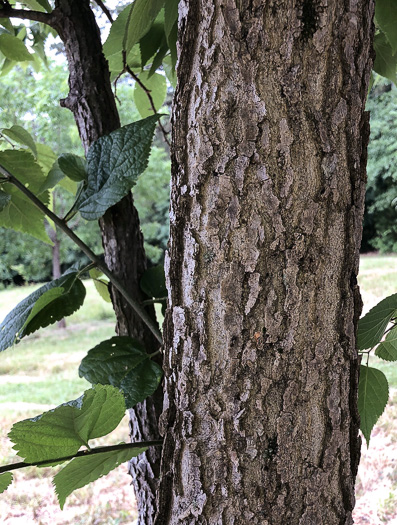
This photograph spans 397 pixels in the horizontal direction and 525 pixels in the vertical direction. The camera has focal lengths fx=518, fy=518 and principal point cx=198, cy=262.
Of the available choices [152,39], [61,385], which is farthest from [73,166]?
[61,385]

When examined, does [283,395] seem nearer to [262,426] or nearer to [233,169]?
[262,426]

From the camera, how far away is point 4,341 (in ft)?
1.54

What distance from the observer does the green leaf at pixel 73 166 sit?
0.50m

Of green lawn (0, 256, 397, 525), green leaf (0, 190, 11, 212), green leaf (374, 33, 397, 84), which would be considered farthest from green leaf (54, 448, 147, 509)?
green lawn (0, 256, 397, 525)

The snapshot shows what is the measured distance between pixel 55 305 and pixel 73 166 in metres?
0.14

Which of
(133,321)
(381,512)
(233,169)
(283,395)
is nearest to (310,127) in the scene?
(233,169)

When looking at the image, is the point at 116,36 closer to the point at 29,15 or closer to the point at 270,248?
the point at 29,15

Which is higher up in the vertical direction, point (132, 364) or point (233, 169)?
point (233, 169)

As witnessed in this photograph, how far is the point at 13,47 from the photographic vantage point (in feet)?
2.15

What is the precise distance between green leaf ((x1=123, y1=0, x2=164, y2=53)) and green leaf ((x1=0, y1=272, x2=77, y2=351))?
229mm

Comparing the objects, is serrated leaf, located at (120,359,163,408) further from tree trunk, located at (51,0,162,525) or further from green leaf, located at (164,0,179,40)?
green leaf, located at (164,0,179,40)

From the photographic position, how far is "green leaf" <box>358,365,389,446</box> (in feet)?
1.50

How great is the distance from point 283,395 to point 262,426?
3 cm

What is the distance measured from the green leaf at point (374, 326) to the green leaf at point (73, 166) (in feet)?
0.98
